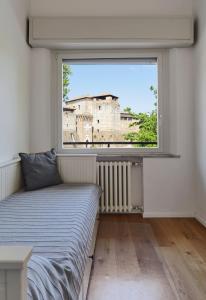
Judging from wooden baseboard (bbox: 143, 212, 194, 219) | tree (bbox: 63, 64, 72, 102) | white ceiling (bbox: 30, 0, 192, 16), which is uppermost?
white ceiling (bbox: 30, 0, 192, 16)

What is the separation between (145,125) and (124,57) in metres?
0.90

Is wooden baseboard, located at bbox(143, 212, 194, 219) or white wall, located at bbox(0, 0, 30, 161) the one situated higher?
white wall, located at bbox(0, 0, 30, 161)

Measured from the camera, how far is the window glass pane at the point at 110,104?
3941mm

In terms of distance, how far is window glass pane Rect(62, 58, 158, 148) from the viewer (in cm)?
394

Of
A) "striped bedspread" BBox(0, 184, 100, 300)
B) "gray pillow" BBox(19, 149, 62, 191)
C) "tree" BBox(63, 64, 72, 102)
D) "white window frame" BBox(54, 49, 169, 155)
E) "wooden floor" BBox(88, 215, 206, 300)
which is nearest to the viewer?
"striped bedspread" BBox(0, 184, 100, 300)

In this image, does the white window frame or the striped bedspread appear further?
the white window frame

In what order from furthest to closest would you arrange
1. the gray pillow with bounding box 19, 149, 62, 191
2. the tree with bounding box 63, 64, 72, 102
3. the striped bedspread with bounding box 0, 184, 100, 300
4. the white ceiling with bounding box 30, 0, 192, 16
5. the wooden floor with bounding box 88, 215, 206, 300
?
1. the tree with bounding box 63, 64, 72, 102
2. the white ceiling with bounding box 30, 0, 192, 16
3. the gray pillow with bounding box 19, 149, 62, 191
4. the wooden floor with bounding box 88, 215, 206, 300
5. the striped bedspread with bounding box 0, 184, 100, 300

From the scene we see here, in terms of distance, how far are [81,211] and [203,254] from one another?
3.69 ft

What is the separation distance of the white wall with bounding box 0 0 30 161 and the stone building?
2.05ft

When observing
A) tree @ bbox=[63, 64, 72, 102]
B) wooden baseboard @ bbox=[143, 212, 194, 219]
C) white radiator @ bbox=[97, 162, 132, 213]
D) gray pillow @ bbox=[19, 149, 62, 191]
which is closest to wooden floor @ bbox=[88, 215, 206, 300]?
wooden baseboard @ bbox=[143, 212, 194, 219]

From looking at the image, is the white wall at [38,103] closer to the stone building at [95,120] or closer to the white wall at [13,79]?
the white wall at [13,79]

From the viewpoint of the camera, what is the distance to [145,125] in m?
3.96

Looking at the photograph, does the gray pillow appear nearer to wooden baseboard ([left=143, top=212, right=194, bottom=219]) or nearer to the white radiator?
the white radiator

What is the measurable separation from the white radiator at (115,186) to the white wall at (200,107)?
820 millimetres
